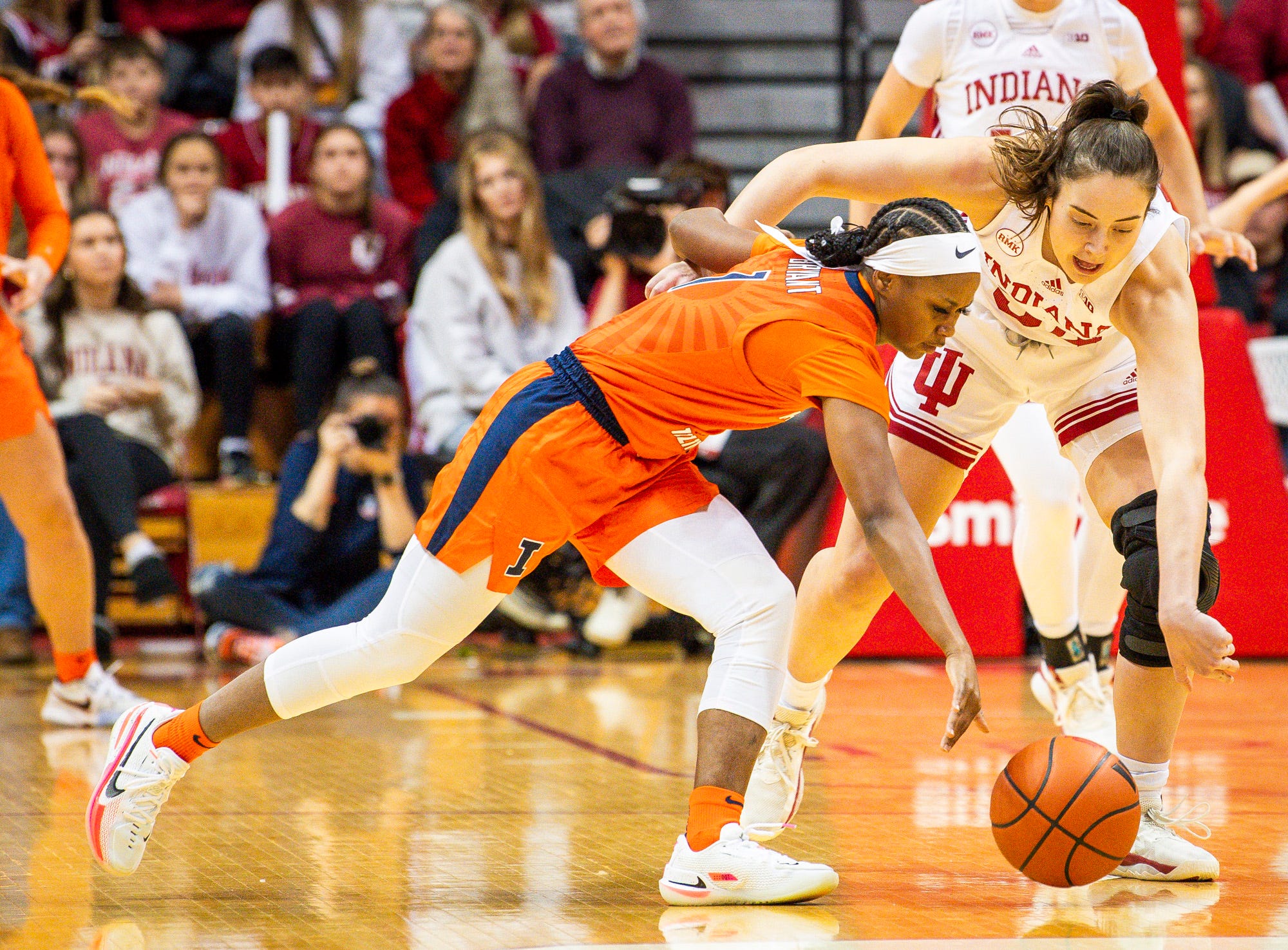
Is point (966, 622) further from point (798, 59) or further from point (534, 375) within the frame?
point (798, 59)

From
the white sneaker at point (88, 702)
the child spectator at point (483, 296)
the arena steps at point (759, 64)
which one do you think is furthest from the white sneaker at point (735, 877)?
the arena steps at point (759, 64)

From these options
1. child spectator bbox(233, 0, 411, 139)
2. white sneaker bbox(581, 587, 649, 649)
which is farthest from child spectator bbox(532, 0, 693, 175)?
white sneaker bbox(581, 587, 649, 649)

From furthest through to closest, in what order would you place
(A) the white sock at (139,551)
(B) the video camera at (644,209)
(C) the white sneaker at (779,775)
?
(B) the video camera at (644,209) < (A) the white sock at (139,551) < (C) the white sneaker at (779,775)

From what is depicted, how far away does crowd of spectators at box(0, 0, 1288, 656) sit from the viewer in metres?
7.16

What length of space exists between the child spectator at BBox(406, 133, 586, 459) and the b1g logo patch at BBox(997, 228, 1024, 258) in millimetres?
4365

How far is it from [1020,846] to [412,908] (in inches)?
45.8

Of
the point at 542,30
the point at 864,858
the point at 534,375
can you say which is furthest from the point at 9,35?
the point at 864,858

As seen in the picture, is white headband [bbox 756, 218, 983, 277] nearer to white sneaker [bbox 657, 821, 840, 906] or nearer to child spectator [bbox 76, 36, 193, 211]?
white sneaker [bbox 657, 821, 840, 906]

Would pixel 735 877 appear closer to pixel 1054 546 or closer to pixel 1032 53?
pixel 1054 546

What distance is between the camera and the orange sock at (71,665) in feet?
17.7

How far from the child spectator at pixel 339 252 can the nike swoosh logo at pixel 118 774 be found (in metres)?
4.93

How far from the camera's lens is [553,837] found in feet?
12.2

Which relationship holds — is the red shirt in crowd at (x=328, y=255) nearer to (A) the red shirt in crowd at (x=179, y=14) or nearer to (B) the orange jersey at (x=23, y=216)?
(A) the red shirt in crowd at (x=179, y=14)

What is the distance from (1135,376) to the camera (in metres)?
3.80
